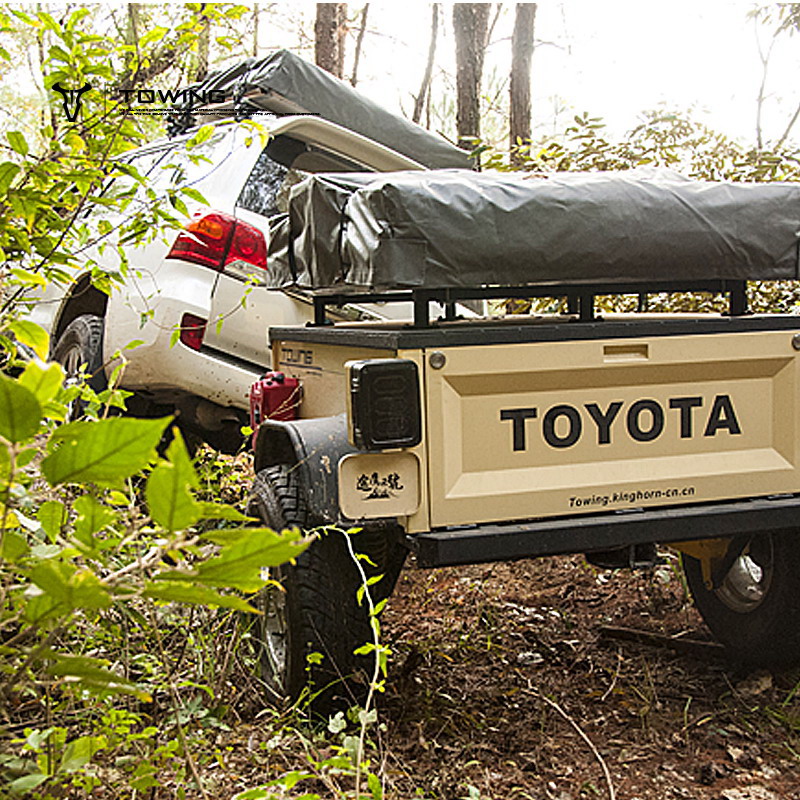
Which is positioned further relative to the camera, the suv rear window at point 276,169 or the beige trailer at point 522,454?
the suv rear window at point 276,169

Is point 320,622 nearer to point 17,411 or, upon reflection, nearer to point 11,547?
point 11,547

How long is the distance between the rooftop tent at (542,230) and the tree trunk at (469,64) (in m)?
6.16

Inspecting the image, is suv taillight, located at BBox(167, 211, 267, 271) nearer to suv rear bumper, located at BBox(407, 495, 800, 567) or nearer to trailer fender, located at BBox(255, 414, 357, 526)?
trailer fender, located at BBox(255, 414, 357, 526)

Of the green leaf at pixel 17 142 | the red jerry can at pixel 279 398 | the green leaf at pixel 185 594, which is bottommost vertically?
the red jerry can at pixel 279 398

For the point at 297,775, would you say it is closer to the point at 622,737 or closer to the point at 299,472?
A: the point at 299,472

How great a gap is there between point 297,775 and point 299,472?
1.38 metres

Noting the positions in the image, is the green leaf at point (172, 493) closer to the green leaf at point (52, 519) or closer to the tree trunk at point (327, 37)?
the green leaf at point (52, 519)

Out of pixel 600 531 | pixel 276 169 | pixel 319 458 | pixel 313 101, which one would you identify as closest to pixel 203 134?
pixel 319 458

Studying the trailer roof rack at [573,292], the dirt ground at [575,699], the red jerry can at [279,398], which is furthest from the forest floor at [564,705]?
the trailer roof rack at [573,292]

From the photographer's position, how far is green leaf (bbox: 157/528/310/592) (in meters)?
1.20

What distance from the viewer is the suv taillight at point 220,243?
18.2 feet

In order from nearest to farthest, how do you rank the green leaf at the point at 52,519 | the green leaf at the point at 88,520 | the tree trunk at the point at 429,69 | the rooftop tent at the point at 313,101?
the green leaf at the point at 88,520, the green leaf at the point at 52,519, the rooftop tent at the point at 313,101, the tree trunk at the point at 429,69

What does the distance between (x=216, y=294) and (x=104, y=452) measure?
4.44 metres

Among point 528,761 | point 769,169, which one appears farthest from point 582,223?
point 769,169
